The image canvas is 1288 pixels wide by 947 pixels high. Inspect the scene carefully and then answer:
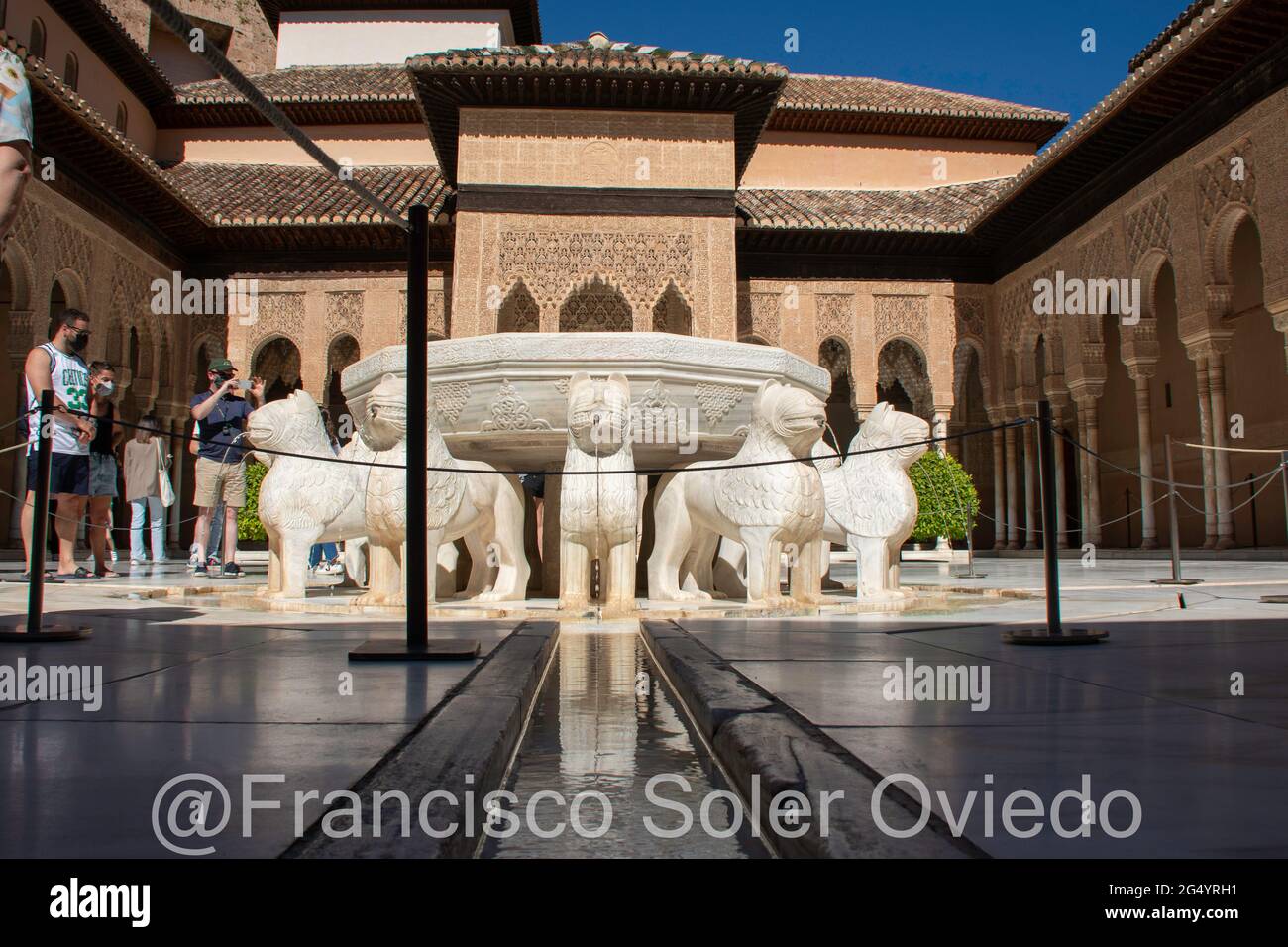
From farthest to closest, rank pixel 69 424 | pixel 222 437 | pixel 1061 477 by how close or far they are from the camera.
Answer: pixel 1061 477
pixel 222 437
pixel 69 424

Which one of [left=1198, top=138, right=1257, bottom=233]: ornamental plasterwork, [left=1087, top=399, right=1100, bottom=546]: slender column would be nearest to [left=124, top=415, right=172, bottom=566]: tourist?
[left=1198, top=138, right=1257, bottom=233]: ornamental plasterwork

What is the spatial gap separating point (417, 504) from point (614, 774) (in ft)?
4.15

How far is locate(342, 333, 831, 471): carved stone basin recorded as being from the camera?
424 cm

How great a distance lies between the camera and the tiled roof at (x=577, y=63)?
1306cm

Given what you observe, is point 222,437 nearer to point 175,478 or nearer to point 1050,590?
point 1050,590

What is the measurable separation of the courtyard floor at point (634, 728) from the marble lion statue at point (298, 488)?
1248 mm

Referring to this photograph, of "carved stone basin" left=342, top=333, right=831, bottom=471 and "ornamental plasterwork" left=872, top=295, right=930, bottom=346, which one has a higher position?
"ornamental plasterwork" left=872, top=295, right=930, bottom=346

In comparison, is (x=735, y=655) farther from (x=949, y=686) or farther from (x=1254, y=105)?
(x=1254, y=105)

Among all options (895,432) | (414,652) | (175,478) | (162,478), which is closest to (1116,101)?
(895,432)

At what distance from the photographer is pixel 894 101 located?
18797 millimetres

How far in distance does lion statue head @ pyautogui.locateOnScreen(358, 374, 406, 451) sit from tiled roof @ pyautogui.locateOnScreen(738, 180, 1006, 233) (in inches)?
490

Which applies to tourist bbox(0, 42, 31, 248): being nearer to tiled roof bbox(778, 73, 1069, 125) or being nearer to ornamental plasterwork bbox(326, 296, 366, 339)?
ornamental plasterwork bbox(326, 296, 366, 339)
